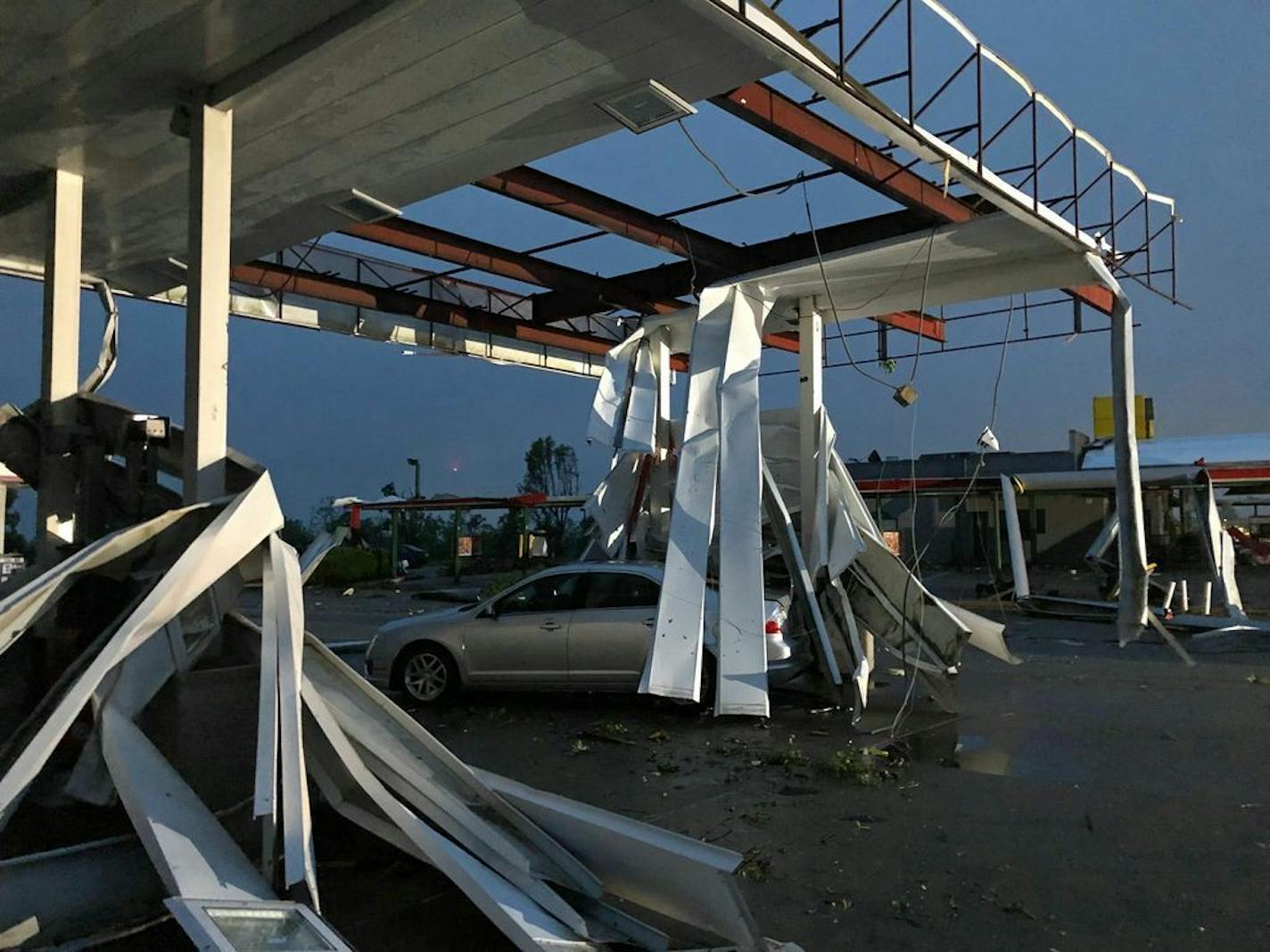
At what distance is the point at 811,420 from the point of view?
11.1 m

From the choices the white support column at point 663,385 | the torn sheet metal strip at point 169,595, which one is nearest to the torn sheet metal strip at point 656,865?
the torn sheet metal strip at point 169,595

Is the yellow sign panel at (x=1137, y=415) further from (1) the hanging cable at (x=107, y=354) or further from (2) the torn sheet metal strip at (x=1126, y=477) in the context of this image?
(1) the hanging cable at (x=107, y=354)

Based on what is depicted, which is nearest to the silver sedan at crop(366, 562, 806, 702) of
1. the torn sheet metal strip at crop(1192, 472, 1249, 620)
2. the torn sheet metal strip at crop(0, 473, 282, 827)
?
the torn sheet metal strip at crop(0, 473, 282, 827)

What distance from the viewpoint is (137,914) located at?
4.54m

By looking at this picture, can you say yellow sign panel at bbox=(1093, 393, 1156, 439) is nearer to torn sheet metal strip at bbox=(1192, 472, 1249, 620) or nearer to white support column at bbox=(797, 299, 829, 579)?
torn sheet metal strip at bbox=(1192, 472, 1249, 620)

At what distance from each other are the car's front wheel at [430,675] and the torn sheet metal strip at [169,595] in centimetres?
555

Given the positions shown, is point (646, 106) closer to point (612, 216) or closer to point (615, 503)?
point (612, 216)

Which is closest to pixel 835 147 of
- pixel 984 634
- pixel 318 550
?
pixel 984 634

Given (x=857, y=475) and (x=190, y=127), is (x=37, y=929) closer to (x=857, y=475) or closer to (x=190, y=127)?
(x=190, y=127)

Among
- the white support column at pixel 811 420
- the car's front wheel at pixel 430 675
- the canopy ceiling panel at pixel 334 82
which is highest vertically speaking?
the canopy ceiling panel at pixel 334 82

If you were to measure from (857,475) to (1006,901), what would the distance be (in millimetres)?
A: 34507

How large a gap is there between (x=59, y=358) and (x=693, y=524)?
16.6ft

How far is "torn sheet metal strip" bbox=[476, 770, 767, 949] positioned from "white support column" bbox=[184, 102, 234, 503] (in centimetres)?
266

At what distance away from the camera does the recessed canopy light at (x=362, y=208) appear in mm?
7790
